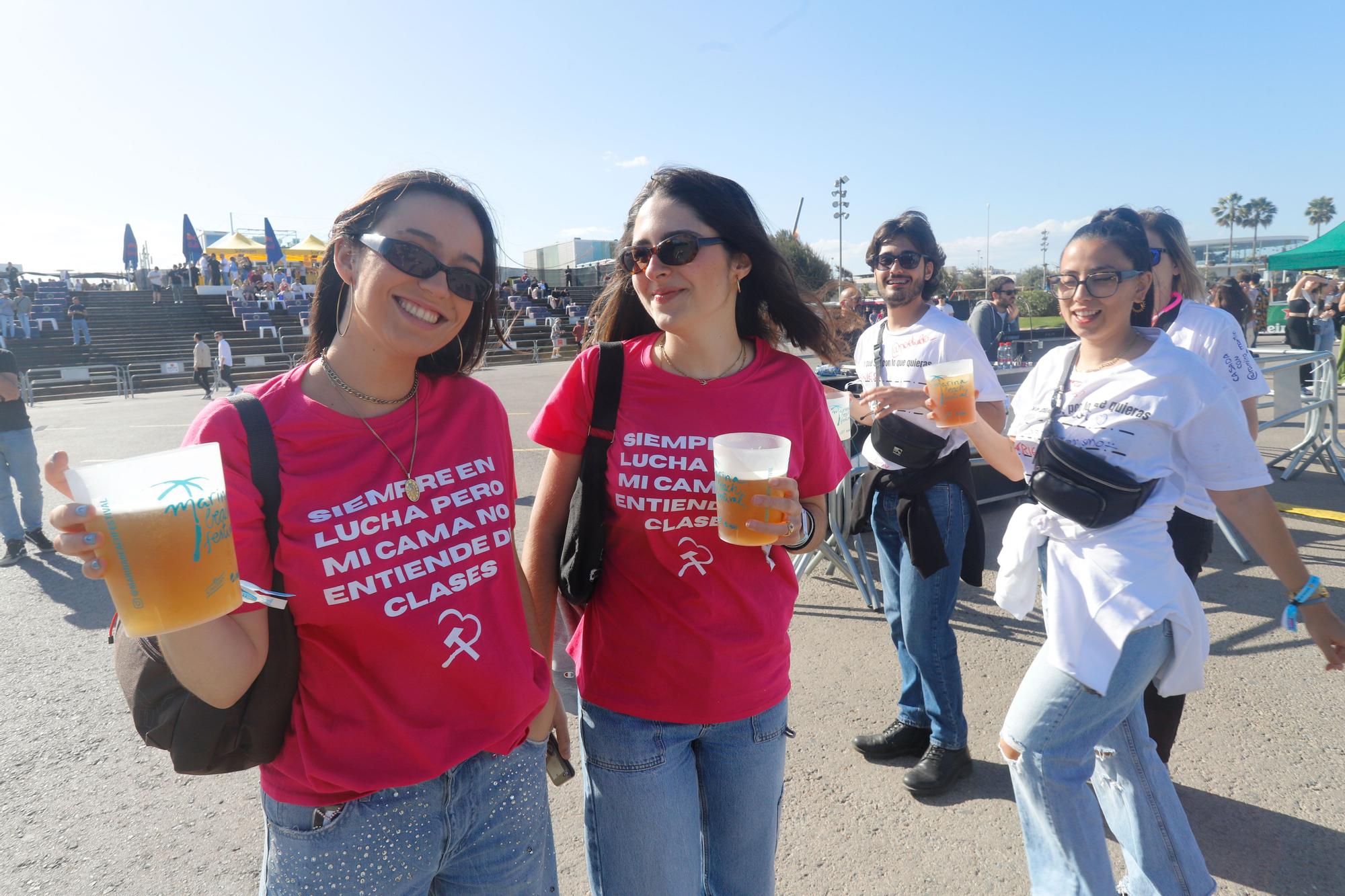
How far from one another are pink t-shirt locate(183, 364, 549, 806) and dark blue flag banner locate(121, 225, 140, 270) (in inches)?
1807

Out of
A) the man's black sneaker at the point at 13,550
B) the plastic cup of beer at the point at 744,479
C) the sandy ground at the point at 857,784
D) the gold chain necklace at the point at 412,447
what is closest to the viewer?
the gold chain necklace at the point at 412,447

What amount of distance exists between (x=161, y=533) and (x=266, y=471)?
0.82ft

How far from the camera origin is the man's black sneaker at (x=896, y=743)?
3.19 metres

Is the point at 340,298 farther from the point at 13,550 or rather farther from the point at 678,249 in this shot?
the point at 13,550

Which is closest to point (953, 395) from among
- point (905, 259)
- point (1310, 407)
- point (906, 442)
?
point (906, 442)

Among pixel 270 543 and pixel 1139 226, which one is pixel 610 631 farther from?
pixel 1139 226

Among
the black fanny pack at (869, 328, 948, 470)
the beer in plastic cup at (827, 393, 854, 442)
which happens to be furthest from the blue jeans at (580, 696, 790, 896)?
the beer in plastic cup at (827, 393, 854, 442)

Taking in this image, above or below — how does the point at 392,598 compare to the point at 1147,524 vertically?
above

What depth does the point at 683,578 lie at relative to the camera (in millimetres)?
1792

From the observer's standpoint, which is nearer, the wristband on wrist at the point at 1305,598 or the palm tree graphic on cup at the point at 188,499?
the palm tree graphic on cup at the point at 188,499

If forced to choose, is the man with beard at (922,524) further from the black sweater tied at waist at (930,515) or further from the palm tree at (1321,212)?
the palm tree at (1321,212)

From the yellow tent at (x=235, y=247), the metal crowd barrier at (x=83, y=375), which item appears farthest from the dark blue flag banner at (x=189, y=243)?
the metal crowd barrier at (x=83, y=375)

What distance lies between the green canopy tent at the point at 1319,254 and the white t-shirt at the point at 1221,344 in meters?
15.1

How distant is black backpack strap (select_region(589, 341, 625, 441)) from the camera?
73.6 inches
